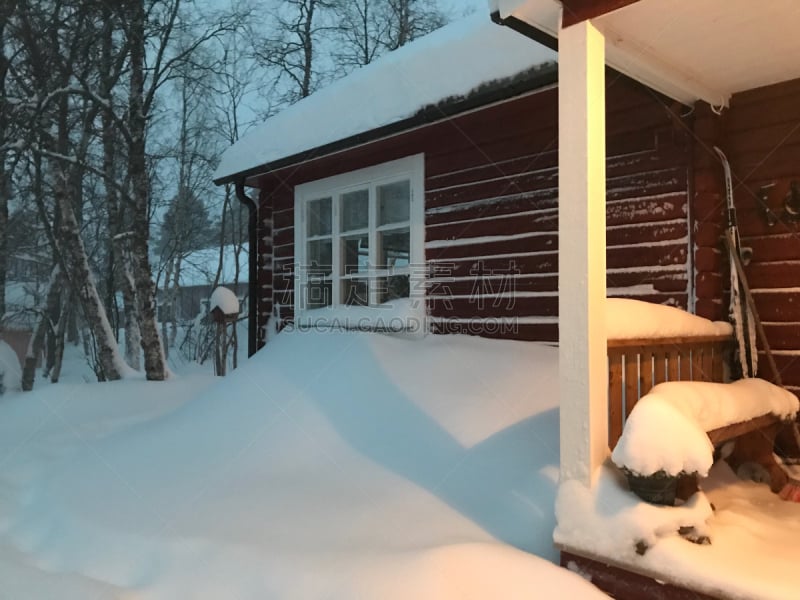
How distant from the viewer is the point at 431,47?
533 centimetres

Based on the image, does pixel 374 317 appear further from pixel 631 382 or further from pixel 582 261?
pixel 582 261

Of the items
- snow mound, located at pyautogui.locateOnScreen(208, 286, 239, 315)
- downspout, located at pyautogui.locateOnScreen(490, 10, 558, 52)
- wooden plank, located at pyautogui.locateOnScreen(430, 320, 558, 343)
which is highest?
downspout, located at pyautogui.locateOnScreen(490, 10, 558, 52)

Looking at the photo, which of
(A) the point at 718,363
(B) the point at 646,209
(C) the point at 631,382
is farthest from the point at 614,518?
(B) the point at 646,209

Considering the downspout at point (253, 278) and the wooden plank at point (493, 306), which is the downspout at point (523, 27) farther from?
the downspout at point (253, 278)

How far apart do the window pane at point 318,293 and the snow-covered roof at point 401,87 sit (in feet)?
4.87

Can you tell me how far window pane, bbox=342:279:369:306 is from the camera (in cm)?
644

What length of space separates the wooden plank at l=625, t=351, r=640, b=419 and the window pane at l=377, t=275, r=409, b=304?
321cm

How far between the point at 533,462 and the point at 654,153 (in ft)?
7.88

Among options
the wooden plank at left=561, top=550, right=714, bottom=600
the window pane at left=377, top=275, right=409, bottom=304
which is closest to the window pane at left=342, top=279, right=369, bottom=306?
the window pane at left=377, top=275, right=409, bottom=304

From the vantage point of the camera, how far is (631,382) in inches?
117

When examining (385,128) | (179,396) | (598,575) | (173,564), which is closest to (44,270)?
(179,396)

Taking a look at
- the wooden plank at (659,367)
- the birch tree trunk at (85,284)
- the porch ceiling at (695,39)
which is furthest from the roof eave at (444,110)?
the birch tree trunk at (85,284)

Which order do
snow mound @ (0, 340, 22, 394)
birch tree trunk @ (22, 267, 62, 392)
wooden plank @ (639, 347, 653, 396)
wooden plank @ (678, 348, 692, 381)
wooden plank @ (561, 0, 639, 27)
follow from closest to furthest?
wooden plank @ (561, 0, 639, 27), wooden plank @ (639, 347, 653, 396), wooden plank @ (678, 348, 692, 381), snow mound @ (0, 340, 22, 394), birch tree trunk @ (22, 267, 62, 392)

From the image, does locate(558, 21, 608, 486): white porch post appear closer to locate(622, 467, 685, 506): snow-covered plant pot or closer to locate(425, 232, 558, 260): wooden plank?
locate(622, 467, 685, 506): snow-covered plant pot
